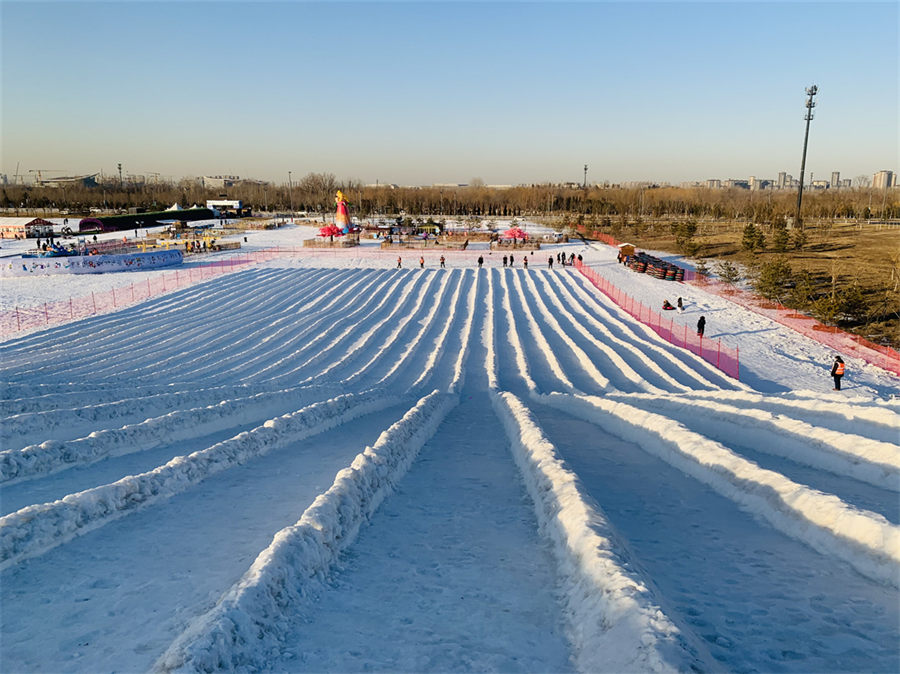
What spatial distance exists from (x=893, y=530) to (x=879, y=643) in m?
1.52

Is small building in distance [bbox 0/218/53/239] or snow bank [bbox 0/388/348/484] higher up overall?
small building in distance [bbox 0/218/53/239]

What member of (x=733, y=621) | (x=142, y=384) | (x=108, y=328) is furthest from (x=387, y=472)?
(x=108, y=328)

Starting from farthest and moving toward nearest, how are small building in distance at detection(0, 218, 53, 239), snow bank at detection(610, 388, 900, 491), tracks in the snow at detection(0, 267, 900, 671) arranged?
small building in distance at detection(0, 218, 53, 239), snow bank at detection(610, 388, 900, 491), tracks in the snow at detection(0, 267, 900, 671)

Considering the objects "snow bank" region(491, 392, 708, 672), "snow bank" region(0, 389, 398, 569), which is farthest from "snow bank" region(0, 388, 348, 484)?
"snow bank" region(491, 392, 708, 672)

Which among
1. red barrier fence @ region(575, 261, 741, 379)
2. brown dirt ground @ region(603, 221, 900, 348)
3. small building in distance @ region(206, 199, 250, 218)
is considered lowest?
red barrier fence @ region(575, 261, 741, 379)

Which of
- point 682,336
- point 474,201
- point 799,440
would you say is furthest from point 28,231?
point 474,201

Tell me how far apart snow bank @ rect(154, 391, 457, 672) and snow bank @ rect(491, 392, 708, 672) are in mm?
2271

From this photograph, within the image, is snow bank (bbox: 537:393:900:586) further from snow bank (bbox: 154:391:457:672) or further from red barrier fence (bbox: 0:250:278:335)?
red barrier fence (bbox: 0:250:278:335)

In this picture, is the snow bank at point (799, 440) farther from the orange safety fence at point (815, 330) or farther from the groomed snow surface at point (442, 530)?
the orange safety fence at point (815, 330)

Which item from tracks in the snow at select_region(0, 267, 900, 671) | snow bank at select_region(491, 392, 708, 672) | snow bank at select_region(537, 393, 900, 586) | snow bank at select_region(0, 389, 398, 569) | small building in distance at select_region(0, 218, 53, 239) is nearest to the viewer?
snow bank at select_region(491, 392, 708, 672)

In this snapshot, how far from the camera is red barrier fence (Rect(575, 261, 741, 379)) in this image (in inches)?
766

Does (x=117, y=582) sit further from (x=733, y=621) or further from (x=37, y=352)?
(x=37, y=352)

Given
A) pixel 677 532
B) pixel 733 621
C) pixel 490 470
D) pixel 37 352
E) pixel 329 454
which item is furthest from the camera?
pixel 37 352

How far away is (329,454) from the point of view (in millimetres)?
9602
